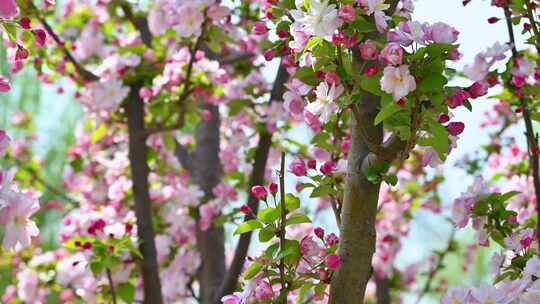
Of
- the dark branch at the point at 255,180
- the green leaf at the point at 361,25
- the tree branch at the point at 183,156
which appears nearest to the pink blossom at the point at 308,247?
the green leaf at the point at 361,25

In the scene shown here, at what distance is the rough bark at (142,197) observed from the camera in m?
2.28

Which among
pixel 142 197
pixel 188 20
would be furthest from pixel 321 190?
pixel 142 197

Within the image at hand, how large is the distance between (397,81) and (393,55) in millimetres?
38

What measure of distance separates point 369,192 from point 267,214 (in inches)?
6.9

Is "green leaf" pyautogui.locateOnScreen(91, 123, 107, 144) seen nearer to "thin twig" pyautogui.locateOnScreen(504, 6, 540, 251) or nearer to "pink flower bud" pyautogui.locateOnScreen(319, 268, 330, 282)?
"thin twig" pyautogui.locateOnScreen(504, 6, 540, 251)

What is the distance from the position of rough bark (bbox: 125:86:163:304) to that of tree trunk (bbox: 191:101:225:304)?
269 millimetres

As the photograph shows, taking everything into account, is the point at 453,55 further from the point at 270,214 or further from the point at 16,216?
the point at 16,216

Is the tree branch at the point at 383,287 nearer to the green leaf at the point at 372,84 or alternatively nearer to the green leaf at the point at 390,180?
the green leaf at the point at 390,180

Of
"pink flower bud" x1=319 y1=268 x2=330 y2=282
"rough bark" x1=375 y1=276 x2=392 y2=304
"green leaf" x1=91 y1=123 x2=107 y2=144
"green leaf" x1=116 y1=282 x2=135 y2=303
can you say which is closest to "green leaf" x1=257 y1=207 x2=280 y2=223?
"pink flower bud" x1=319 y1=268 x2=330 y2=282

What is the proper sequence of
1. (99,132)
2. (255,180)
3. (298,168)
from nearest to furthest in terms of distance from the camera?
(298,168) → (255,180) → (99,132)

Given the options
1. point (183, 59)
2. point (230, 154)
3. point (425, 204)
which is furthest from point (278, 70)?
point (425, 204)

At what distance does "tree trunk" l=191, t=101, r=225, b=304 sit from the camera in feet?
8.69

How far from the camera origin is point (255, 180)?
7.72ft

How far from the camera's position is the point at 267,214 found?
123cm
